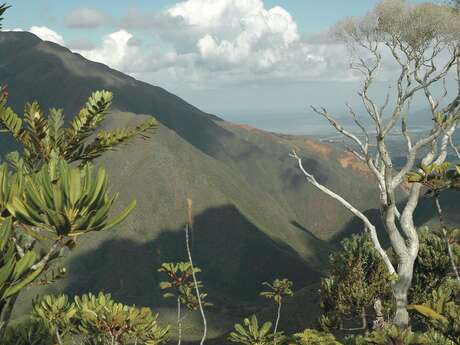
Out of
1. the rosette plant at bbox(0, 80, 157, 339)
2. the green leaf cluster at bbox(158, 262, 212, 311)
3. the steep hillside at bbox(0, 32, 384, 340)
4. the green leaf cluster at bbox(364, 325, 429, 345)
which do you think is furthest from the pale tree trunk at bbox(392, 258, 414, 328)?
the steep hillside at bbox(0, 32, 384, 340)

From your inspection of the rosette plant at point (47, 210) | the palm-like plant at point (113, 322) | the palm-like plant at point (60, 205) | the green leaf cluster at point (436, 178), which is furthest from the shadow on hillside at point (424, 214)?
the palm-like plant at point (60, 205)

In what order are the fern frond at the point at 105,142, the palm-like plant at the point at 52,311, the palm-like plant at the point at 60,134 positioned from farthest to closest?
the palm-like plant at the point at 52,311 < the fern frond at the point at 105,142 < the palm-like plant at the point at 60,134

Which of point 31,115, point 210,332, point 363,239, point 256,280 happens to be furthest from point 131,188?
point 31,115

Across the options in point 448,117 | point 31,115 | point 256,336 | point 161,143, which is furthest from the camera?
point 161,143

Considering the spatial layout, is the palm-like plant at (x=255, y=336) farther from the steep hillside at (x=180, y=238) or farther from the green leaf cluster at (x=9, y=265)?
the steep hillside at (x=180, y=238)

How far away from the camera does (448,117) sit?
1822 centimetres

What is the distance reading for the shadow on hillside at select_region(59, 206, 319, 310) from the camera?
125250mm

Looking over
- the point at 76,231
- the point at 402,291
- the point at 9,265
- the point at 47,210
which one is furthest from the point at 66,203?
the point at 402,291

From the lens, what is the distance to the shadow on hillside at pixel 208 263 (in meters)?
125

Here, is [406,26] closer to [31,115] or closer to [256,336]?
[256,336]

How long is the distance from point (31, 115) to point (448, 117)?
16.2 metres

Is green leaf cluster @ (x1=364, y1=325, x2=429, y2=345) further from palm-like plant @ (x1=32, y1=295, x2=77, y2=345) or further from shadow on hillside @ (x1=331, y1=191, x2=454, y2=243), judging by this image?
shadow on hillside @ (x1=331, y1=191, x2=454, y2=243)

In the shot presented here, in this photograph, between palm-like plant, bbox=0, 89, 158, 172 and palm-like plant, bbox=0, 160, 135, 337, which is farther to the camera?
palm-like plant, bbox=0, 89, 158, 172

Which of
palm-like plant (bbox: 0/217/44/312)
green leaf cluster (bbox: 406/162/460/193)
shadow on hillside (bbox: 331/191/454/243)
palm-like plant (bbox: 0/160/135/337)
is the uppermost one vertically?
green leaf cluster (bbox: 406/162/460/193)
